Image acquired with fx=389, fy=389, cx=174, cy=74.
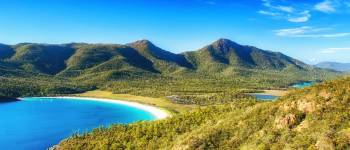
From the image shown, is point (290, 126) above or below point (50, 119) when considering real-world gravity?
above

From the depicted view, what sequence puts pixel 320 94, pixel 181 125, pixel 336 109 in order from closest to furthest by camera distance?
pixel 336 109 < pixel 320 94 < pixel 181 125

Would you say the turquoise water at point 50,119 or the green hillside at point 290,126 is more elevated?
the green hillside at point 290,126

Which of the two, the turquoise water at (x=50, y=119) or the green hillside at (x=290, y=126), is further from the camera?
the turquoise water at (x=50, y=119)

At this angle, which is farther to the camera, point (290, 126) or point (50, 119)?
point (50, 119)

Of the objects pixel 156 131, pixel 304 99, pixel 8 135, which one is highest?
pixel 304 99

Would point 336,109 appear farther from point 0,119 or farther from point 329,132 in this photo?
point 0,119

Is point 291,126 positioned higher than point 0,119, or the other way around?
point 291,126

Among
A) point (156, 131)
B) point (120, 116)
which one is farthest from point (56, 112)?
point (156, 131)

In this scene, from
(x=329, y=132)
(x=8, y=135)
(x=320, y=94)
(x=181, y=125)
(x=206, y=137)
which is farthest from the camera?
(x=8, y=135)
